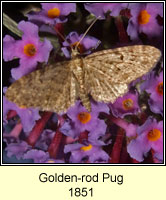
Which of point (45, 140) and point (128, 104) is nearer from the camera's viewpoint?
point (128, 104)

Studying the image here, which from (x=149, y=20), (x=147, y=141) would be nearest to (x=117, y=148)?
(x=147, y=141)

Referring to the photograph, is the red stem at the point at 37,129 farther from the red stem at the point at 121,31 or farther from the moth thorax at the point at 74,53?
the red stem at the point at 121,31

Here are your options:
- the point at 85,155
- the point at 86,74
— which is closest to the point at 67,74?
the point at 86,74

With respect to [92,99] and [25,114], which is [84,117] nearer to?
[92,99]

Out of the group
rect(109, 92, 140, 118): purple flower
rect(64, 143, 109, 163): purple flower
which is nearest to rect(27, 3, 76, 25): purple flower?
rect(109, 92, 140, 118): purple flower

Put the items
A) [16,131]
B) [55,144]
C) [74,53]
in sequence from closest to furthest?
[74,53], [55,144], [16,131]

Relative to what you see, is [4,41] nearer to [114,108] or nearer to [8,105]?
[8,105]
